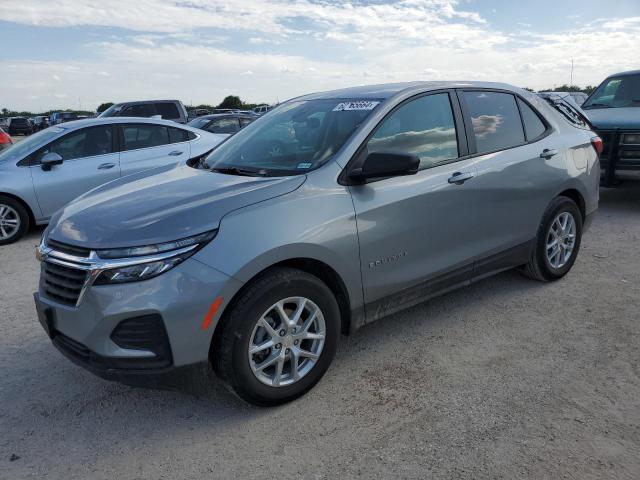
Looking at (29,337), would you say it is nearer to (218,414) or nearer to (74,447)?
(74,447)

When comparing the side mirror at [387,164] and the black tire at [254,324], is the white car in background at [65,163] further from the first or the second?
the black tire at [254,324]

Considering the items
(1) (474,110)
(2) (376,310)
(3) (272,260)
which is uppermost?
(1) (474,110)

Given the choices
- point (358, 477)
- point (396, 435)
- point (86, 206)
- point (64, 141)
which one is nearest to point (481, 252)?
point (396, 435)

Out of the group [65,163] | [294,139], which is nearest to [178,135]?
[65,163]

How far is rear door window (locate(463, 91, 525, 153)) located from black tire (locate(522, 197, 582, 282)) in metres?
0.67

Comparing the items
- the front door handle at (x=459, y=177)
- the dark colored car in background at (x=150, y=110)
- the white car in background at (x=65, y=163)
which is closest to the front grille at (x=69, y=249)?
the front door handle at (x=459, y=177)

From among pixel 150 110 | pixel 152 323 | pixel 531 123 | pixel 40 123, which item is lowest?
pixel 40 123

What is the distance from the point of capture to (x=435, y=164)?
3.70m

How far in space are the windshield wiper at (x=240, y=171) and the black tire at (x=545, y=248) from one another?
2.45m

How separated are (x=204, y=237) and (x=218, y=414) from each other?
1.04 m

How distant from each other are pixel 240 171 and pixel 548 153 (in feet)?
8.43

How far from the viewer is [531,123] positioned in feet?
14.9

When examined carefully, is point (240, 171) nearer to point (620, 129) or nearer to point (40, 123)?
point (620, 129)

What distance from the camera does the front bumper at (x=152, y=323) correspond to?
2584 millimetres
